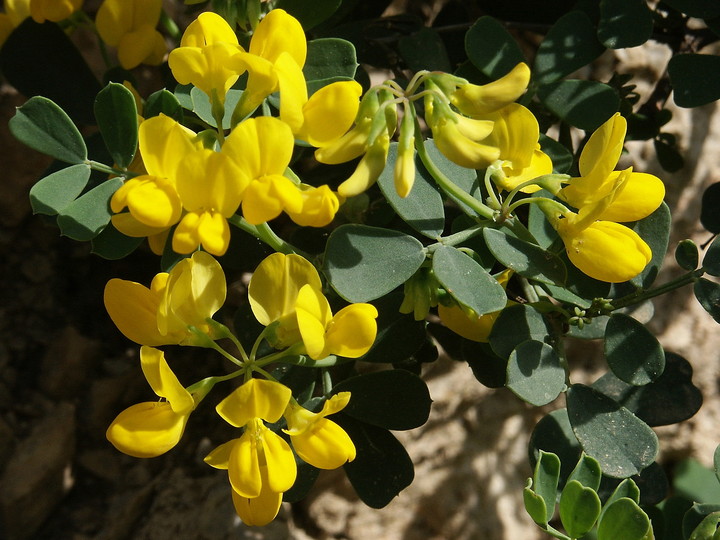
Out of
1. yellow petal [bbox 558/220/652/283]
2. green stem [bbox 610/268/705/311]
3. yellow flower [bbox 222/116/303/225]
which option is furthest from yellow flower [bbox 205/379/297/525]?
green stem [bbox 610/268/705/311]

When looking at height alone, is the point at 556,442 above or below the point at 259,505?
below

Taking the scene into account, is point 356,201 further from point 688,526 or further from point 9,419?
point 9,419

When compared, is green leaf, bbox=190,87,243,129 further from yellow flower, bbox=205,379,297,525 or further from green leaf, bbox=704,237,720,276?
green leaf, bbox=704,237,720,276

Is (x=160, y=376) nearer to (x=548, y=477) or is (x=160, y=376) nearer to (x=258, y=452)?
(x=258, y=452)

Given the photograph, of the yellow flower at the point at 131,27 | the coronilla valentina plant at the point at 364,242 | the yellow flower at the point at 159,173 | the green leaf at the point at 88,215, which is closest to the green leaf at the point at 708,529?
the coronilla valentina plant at the point at 364,242

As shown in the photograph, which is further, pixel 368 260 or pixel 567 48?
pixel 567 48

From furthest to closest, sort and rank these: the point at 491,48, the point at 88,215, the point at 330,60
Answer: the point at 491,48, the point at 330,60, the point at 88,215

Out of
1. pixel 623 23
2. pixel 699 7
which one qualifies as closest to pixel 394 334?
pixel 623 23

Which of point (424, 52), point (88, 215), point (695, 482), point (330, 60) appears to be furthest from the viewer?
point (695, 482)
